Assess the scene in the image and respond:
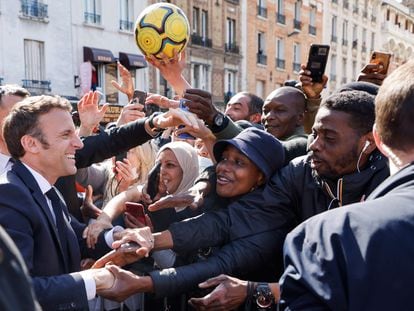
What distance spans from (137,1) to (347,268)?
20557 millimetres

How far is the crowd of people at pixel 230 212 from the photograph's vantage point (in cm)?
137

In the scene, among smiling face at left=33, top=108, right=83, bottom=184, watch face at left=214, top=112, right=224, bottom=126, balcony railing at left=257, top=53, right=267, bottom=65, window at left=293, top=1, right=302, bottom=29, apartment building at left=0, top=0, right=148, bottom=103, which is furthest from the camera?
window at left=293, top=1, right=302, bottom=29

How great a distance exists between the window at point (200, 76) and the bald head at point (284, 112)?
1984 cm

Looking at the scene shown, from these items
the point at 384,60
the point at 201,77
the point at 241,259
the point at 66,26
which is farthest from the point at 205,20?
the point at 241,259

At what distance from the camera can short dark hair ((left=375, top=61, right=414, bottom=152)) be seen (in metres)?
1.43

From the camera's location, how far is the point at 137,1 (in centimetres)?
2039

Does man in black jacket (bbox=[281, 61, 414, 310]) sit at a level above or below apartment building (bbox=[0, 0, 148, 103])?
below

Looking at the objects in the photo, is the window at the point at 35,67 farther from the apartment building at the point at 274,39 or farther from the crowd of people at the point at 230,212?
the crowd of people at the point at 230,212

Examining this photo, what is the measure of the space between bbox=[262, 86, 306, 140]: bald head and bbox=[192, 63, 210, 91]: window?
19836mm

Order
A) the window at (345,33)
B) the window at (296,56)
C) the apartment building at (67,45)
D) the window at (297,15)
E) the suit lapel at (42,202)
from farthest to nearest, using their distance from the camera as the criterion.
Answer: the window at (345,33), the window at (296,56), the window at (297,15), the apartment building at (67,45), the suit lapel at (42,202)

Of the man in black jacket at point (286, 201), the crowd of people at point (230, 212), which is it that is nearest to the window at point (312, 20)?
the crowd of people at point (230, 212)

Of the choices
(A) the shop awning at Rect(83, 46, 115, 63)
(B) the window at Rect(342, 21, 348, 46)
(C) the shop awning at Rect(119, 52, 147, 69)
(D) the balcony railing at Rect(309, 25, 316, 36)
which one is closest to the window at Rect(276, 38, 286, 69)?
(D) the balcony railing at Rect(309, 25, 316, 36)

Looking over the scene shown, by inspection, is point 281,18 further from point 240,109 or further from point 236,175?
point 236,175

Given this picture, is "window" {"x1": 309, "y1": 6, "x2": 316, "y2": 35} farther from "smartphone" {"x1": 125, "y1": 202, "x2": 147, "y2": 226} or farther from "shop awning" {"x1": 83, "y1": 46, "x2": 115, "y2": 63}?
"smartphone" {"x1": 125, "y1": 202, "x2": 147, "y2": 226}
